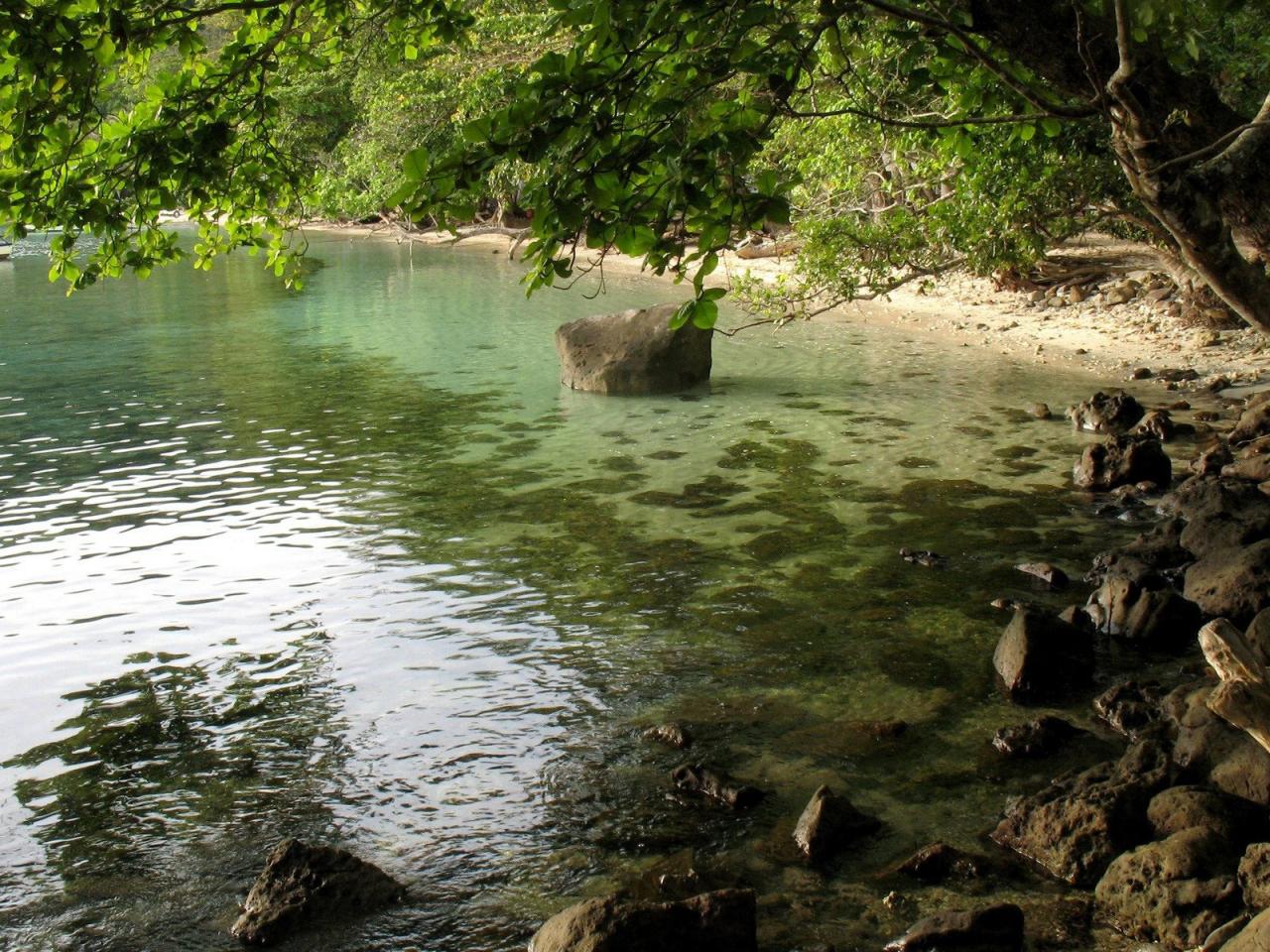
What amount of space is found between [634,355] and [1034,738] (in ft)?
47.8

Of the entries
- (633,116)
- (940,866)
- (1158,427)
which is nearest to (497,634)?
(940,866)

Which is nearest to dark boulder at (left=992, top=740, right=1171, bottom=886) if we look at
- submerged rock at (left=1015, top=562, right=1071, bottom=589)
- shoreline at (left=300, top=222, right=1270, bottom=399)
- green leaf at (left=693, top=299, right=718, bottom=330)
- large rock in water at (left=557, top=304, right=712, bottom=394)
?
green leaf at (left=693, top=299, right=718, bottom=330)

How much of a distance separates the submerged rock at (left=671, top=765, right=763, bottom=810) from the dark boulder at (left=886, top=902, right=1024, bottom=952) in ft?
5.69

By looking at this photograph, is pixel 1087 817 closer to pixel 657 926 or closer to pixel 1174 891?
pixel 1174 891

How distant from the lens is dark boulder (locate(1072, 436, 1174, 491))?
14836 mm

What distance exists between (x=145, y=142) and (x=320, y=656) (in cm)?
445

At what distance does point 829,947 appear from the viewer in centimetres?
629

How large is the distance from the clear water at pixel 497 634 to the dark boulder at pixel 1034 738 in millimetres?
189

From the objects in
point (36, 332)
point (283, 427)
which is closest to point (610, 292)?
point (36, 332)

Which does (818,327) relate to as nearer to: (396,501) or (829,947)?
(396,501)

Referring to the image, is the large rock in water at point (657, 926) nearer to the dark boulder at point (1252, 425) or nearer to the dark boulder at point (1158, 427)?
the dark boulder at point (1252, 425)

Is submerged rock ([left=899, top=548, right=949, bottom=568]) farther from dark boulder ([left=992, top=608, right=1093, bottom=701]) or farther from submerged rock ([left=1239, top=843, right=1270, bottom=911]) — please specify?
submerged rock ([left=1239, top=843, right=1270, bottom=911])

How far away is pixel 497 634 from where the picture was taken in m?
11.1

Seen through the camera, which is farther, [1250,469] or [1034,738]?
[1250,469]
